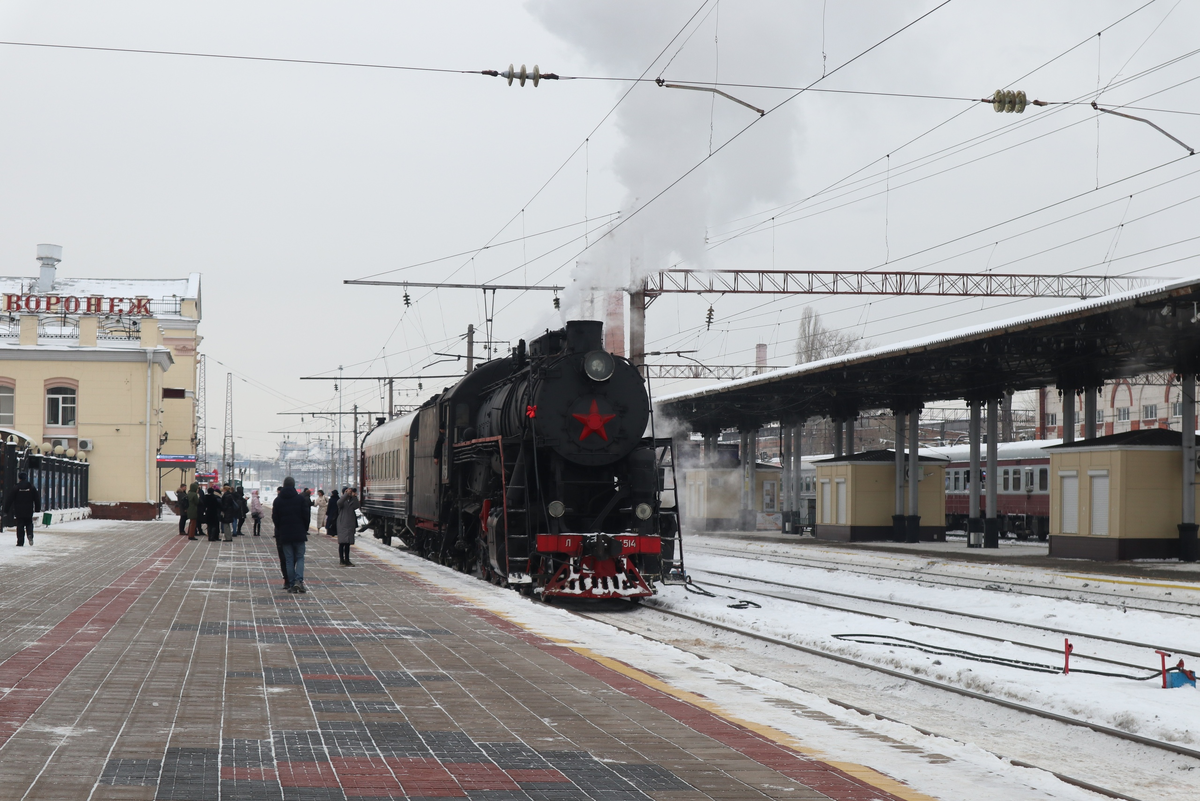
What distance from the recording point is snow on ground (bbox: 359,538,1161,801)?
583 cm

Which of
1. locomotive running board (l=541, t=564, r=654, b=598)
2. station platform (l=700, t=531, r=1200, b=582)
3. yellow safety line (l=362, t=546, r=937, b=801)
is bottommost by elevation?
station platform (l=700, t=531, r=1200, b=582)

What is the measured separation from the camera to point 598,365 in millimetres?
16000

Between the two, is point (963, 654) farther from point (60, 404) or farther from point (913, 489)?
point (60, 404)

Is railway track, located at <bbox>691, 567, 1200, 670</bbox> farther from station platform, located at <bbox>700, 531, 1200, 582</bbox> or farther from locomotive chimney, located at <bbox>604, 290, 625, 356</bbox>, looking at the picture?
station platform, located at <bbox>700, 531, 1200, 582</bbox>

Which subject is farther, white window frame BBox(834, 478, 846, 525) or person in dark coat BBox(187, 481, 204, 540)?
white window frame BBox(834, 478, 846, 525)

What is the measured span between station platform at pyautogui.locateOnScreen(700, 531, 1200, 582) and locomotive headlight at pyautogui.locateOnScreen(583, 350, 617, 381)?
10.4 meters

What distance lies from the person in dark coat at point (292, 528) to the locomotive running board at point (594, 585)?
3.15 metres

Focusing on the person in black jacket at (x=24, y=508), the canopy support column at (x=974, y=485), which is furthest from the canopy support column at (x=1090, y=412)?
the person in black jacket at (x=24, y=508)

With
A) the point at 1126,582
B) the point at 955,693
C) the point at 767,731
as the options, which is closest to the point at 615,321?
the point at 1126,582

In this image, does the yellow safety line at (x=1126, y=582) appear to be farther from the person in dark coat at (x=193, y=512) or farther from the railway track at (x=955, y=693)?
the person in dark coat at (x=193, y=512)

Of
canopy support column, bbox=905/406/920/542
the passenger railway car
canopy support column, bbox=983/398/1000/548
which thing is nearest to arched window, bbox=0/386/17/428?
canopy support column, bbox=905/406/920/542

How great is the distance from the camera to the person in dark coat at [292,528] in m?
14.6

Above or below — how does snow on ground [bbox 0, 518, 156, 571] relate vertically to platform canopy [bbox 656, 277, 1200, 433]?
below

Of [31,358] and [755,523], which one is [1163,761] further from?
[31,358]
